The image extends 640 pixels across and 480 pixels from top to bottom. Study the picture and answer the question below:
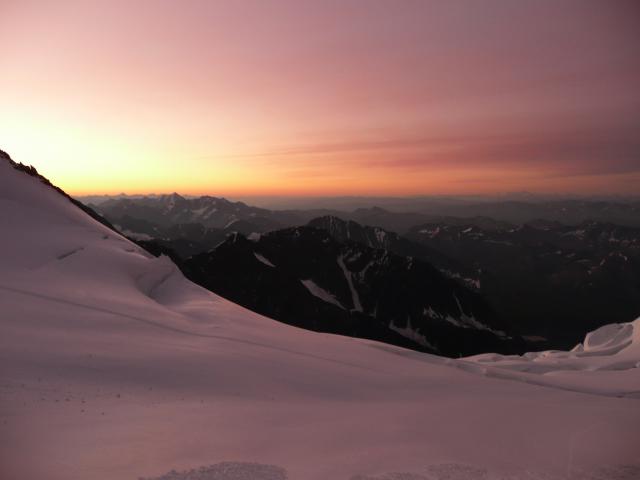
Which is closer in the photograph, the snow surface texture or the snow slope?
the snow surface texture

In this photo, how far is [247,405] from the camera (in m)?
14.0

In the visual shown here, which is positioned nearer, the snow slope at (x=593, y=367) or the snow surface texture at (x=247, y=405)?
the snow surface texture at (x=247, y=405)

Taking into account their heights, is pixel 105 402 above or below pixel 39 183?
below

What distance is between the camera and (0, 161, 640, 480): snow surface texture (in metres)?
10.2

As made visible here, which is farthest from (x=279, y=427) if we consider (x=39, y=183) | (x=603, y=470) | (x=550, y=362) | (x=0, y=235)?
(x=39, y=183)

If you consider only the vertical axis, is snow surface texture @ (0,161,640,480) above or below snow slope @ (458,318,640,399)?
above

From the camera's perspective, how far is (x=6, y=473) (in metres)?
8.82

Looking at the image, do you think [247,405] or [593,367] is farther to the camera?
[593,367]

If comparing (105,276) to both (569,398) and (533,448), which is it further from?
(569,398)

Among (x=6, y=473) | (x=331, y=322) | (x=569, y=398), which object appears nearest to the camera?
(x=6, y=473)

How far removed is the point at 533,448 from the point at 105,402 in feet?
51.7

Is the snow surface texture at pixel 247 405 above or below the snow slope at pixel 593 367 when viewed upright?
above

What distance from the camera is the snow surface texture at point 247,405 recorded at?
1025 centimetres

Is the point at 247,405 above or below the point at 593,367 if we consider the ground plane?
above
